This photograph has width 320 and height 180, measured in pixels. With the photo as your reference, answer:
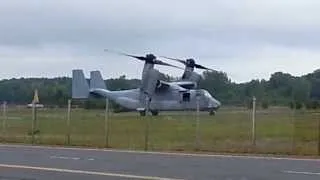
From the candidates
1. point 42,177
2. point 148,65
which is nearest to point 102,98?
point 148,65

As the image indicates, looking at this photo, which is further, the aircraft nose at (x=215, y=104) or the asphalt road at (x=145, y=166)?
the aircraft nose at (x=215, y=104)

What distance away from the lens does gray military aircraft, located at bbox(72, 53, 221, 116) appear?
82.6 m

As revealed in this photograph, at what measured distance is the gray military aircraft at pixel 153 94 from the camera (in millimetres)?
82625

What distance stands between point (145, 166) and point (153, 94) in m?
67.2

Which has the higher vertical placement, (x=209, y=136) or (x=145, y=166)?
(x=209, y=136)

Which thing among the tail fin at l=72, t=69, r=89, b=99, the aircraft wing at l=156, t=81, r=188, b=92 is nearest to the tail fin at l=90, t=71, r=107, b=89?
the tail fin at l=72, t=69, r=89, b=99

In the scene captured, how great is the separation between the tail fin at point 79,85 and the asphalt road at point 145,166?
220 feet

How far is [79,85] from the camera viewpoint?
93750mm

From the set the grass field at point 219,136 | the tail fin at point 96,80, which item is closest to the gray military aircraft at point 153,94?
the tail fin at point 96,80

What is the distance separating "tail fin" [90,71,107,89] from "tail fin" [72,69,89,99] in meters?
1.68

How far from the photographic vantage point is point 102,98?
302 feet

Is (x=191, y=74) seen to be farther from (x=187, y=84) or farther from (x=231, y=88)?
(x=231, y=88)

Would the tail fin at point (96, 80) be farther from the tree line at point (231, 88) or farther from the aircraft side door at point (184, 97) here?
the aircraft side door at point (184, 97)

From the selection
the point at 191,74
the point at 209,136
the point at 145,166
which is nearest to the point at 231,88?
the point at 191,74
